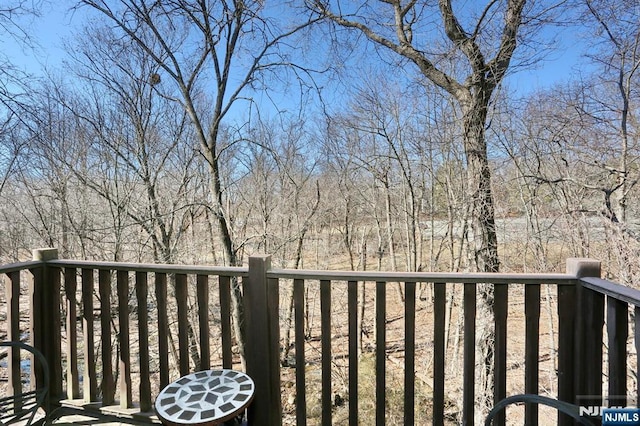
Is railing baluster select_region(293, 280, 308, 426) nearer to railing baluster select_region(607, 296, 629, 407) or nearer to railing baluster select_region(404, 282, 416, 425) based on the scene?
railing baluster select_region(404, 282, 416, 425)

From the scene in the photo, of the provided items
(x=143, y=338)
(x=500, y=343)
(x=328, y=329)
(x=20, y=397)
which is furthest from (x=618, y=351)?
(x=20, y=397)

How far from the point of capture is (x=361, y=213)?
33.4 feet

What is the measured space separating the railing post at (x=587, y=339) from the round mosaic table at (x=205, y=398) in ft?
5.16

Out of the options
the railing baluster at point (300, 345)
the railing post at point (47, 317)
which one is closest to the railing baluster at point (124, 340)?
the railing post at point (47, 317)

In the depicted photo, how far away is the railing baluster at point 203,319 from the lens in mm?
1780

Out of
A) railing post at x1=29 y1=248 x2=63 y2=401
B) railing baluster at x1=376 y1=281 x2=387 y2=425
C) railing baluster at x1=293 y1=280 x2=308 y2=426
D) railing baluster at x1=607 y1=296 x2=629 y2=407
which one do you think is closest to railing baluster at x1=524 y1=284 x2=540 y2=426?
railing baluster at x1=607 y1=296 x2=629 y2=407

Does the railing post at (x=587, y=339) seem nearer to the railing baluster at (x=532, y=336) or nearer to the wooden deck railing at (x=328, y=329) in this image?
the wooden deck railing at (x=328, y=329)

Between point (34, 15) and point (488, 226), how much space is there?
580cm

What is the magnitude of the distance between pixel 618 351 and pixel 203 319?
1.99 meters

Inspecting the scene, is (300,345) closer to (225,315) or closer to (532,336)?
(225,315)

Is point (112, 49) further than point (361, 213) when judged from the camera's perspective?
No

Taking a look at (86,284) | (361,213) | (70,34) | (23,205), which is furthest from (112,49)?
(361,213)

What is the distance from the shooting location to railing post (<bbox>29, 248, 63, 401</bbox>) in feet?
6.67

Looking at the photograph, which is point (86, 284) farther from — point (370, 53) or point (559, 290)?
→ point (370, 53)
